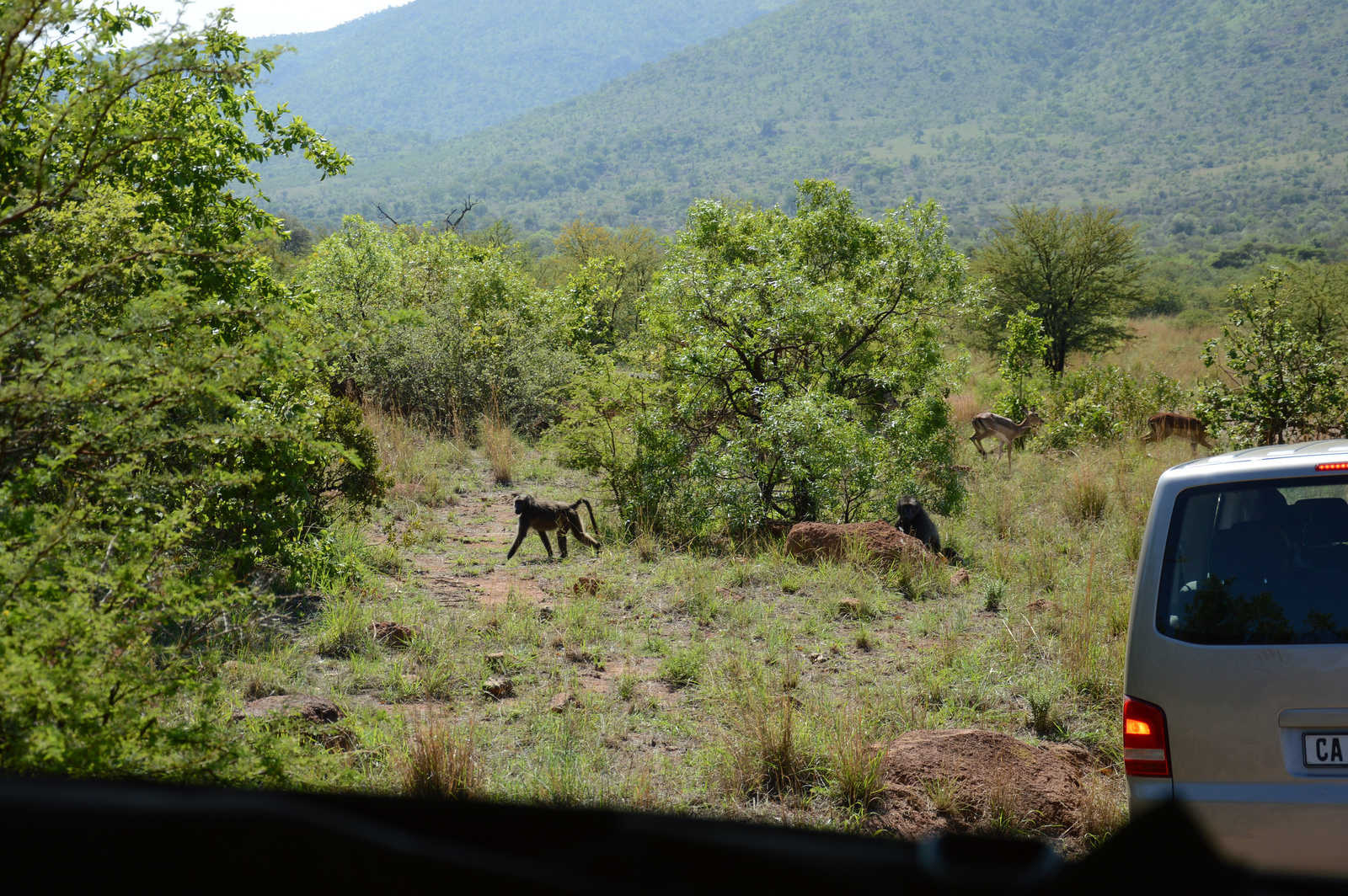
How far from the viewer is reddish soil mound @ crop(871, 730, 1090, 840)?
346 centimetres

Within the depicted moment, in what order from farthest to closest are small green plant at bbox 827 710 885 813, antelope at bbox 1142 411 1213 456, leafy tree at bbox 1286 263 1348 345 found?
1. leafy tree at bbox 1286 263 1348 345
2. antelope at bbox 1142 411 1213 456
3. small green plant at bbox 827 710 885 813

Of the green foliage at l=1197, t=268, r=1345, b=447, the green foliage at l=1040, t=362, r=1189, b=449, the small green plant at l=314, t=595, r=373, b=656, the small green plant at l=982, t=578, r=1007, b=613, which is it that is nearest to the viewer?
the small green plant at l=314, t=595, r=373, b=656

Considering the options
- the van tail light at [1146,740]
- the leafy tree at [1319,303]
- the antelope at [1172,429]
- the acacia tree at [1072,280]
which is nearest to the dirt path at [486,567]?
the van tail light at [1146,740]

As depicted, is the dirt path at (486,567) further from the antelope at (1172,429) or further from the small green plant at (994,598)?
the antelope at (1172,429)

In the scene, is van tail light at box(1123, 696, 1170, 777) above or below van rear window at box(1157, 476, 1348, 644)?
below

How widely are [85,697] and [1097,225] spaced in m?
23.2

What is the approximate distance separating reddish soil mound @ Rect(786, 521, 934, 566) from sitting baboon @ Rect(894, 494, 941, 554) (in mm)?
193

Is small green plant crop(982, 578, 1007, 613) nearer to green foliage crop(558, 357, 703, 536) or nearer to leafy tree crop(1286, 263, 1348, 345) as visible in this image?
green foliage crop(558, 357, 703, 536)

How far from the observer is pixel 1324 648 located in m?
2.42

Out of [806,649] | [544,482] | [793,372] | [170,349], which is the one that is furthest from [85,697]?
[544,482]

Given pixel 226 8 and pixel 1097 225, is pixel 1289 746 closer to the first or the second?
pixel 226 8

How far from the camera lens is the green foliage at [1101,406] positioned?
42.2 feet

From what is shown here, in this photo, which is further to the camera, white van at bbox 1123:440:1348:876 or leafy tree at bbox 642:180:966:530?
leafy tree at bbox 642:180:966:530

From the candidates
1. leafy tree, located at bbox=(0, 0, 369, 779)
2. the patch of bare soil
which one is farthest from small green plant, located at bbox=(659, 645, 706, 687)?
leafy tree, located at bbox=(0, 0, 369, 779)
